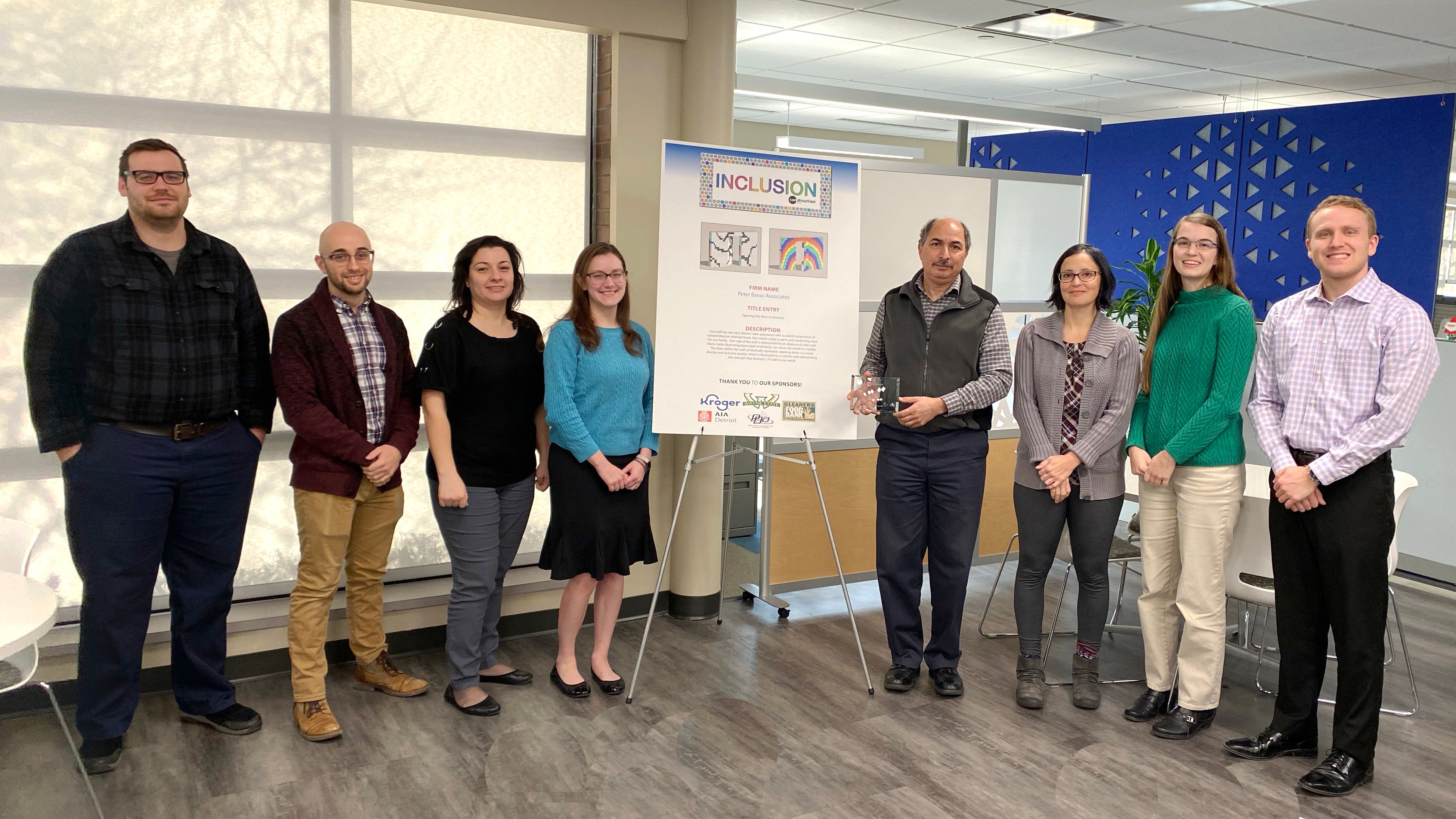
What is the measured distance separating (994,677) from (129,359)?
3.03 meters

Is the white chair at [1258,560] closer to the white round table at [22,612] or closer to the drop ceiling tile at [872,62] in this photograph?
the white round table at [22,612]

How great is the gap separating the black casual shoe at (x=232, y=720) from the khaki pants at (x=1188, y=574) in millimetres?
2876

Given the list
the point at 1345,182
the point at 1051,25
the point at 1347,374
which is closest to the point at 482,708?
the point at 1347,374

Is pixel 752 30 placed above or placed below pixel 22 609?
above

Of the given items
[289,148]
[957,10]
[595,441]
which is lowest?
[595,441]

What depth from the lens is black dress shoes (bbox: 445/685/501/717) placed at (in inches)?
130

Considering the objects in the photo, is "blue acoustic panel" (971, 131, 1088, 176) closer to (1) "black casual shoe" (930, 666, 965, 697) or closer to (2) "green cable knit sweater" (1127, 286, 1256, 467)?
(2) "green cable knit sweater" (1127, 286, 1256, 467)

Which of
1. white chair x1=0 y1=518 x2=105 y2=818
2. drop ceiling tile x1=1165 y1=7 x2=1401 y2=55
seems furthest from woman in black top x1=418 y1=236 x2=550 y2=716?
drop ceiling tile x1=1165 y1=7 x2=1401 y2=55

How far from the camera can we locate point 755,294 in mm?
3627

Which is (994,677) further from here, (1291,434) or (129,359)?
(129,359)

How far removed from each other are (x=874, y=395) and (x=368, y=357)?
1.67 m

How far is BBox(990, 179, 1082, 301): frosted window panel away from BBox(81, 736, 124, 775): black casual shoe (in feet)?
13.0

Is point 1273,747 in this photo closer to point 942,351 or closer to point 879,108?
point 942,351

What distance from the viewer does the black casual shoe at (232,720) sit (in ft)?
10.3
